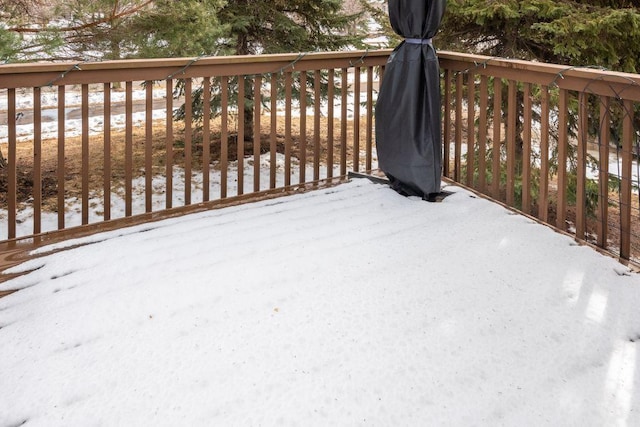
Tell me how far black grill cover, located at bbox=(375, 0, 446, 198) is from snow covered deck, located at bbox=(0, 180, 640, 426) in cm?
55

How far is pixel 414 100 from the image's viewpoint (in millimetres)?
3283

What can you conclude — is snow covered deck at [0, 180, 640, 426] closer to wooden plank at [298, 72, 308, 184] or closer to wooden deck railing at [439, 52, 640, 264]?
wooden deck railing at [439, 52, 640, 264]

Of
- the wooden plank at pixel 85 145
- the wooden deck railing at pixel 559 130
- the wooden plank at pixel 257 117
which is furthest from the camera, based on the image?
the wooden plank at pixel 257 117

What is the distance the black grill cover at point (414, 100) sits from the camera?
322cm

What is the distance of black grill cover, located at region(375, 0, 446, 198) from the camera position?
10.6 ft

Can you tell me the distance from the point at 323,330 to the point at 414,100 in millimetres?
1784

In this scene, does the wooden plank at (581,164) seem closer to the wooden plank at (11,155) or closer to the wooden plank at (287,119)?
the wooden plank at (287,119)

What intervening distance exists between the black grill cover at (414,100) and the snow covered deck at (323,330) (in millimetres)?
551

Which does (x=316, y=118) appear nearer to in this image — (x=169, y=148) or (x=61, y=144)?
(x=169, y=148)

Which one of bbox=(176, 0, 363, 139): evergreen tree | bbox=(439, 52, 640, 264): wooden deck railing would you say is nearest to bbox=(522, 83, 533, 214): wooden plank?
bbox=(439, 52, 640, 264): wooden deck railing

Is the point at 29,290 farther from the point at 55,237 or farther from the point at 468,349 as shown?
the point at 468,349

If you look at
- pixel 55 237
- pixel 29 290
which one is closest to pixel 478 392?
pixel 29 290

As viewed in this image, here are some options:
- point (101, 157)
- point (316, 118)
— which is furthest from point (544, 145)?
point (101, 157)

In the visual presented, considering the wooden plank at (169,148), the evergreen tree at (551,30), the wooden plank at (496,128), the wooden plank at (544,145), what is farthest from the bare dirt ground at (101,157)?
the wooden plank at (544,145)
